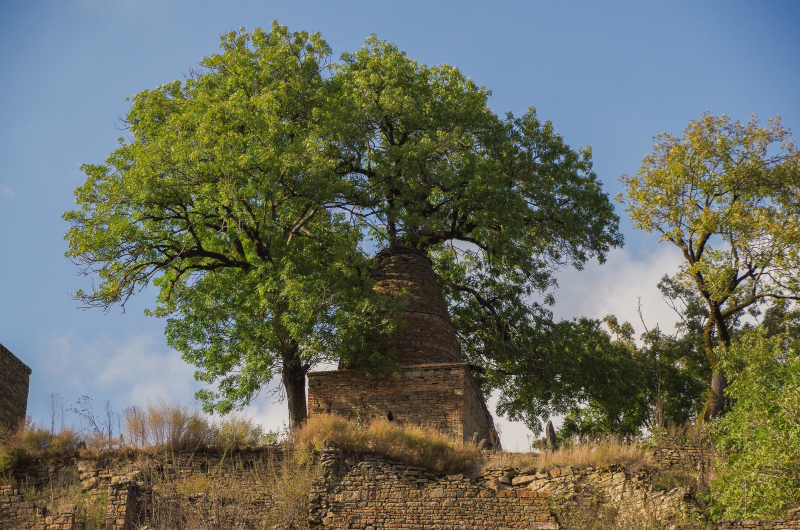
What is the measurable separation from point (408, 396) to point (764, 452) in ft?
28.6

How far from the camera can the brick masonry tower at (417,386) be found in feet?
56.7

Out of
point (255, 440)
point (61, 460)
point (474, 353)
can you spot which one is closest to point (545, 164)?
point (474, 353)

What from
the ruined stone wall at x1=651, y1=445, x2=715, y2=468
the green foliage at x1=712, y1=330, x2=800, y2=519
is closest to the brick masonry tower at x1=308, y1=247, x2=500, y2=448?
the ruined stone wall at x1=651, y1=445, x2=715, y2=468

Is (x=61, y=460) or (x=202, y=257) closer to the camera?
(x=61, y=460)

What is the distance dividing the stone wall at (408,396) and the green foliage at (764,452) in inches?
263

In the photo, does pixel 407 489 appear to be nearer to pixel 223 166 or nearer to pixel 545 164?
pixel 223 166

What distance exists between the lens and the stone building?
16984 mm

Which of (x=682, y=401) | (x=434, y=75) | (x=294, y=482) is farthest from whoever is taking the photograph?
(x=682, y=401)

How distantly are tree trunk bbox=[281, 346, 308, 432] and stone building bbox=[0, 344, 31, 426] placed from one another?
246 inches

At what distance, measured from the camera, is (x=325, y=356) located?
17.5 metres

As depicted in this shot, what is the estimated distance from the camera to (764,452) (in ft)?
35.0

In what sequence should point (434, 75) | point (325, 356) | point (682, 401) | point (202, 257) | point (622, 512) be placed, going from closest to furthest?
point (622, 512)
point (325, 356)
point (202, 257)
point (434, 75)
point (682, 401)

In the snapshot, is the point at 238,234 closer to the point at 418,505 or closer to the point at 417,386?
the point at 417,386

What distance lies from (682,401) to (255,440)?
691 inches
